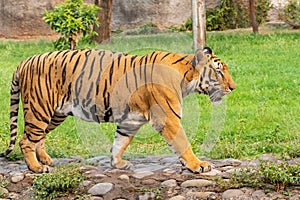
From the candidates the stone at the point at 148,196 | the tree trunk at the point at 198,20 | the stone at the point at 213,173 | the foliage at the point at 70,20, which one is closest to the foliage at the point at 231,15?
the tree trunk at the point at 198,20

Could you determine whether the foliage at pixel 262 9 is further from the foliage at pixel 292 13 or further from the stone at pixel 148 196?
the stone at pixel 148 196

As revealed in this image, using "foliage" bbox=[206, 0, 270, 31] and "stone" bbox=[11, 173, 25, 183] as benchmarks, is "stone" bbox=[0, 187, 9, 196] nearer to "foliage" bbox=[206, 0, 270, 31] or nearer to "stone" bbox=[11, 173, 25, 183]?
"stone" bbox=[11, 173, 25, 183]

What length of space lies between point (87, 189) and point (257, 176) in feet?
4.82

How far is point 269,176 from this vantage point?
18.8ft

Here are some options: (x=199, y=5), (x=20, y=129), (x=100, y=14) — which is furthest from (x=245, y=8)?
(x=20, y=129)

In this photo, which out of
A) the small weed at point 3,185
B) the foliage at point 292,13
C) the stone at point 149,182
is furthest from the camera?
the foliage at point 292,13

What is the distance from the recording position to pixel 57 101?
6.55 m

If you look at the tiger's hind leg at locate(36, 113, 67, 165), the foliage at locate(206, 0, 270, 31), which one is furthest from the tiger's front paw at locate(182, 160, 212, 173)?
the foliage at locate(206, 0, 270, 31)

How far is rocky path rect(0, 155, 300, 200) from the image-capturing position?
5.77 metres

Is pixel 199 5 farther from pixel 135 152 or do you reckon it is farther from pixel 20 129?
pixel 135 152

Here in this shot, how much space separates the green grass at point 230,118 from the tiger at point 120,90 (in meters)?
0.33

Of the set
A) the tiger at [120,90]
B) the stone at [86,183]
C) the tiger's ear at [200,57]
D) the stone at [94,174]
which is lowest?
the stone at [86,183]

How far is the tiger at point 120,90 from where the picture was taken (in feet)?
20.2

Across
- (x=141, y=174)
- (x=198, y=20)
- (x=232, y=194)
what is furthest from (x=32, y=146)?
(x=198, y=20)
